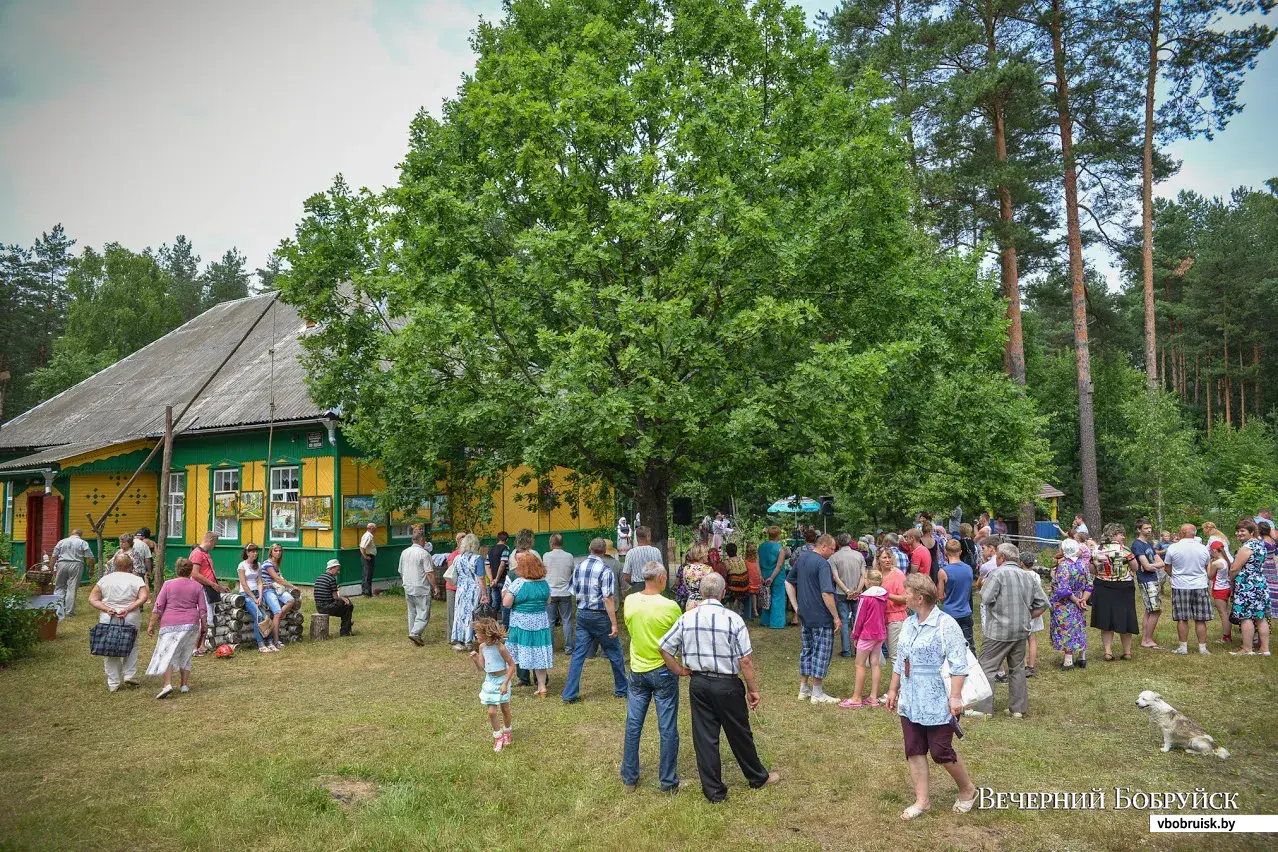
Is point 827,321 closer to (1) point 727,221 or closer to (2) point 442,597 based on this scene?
(1) point 727,221

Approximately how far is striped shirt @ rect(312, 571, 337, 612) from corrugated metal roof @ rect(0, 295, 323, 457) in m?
5.72

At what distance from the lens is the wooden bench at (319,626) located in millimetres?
13125

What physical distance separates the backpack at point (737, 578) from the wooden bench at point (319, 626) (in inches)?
264

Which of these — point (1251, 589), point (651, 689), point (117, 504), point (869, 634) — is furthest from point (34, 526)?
point (1251, 589)

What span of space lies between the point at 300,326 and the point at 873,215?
732 inches

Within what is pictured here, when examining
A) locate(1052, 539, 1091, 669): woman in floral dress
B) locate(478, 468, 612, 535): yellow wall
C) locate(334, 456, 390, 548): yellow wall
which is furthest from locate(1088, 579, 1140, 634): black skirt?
locate(334, 456, 390, 548): yellow wall

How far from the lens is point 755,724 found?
800 cm

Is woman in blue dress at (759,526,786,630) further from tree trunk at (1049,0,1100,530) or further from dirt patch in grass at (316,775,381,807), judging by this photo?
tree trunk at (1049,0,1100,530)

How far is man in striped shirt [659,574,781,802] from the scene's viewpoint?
6.00 metres

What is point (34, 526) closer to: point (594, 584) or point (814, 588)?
point (594, 584)

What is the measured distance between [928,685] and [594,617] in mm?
4270

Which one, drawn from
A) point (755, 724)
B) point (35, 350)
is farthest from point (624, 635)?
point (35, 350)

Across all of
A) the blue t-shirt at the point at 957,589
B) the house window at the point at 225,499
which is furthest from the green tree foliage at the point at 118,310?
the blue t-shirt at the point at 957,589

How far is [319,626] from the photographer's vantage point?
43.1 feet
